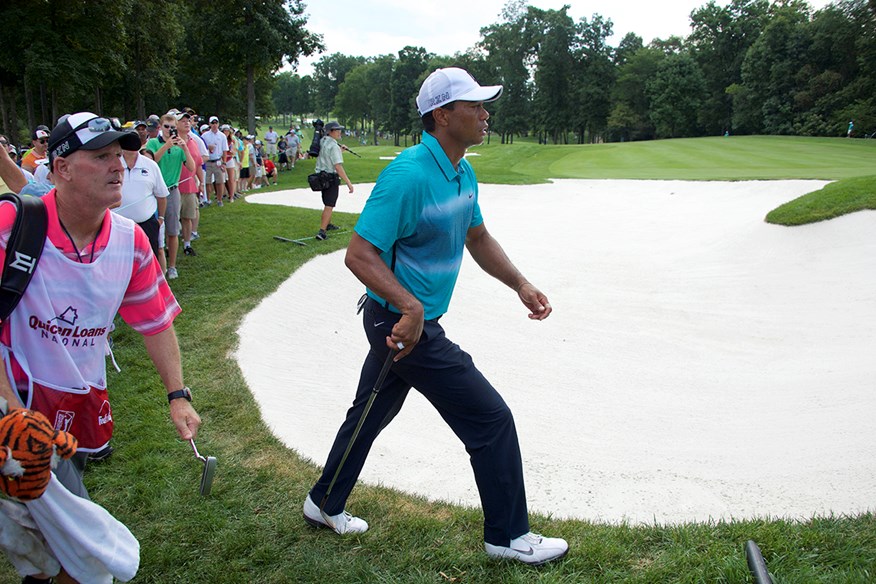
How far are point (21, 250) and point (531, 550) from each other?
269 cm

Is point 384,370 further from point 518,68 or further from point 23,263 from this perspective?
point 518,68

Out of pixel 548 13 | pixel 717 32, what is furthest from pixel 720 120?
pixel 548 13

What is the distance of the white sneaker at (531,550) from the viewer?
3.35 meters

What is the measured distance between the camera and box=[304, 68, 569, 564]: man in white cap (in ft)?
10.1

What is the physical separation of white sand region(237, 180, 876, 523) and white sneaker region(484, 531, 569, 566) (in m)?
0.90

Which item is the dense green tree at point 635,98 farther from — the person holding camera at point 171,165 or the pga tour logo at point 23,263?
the pga tour logo at point 23,263

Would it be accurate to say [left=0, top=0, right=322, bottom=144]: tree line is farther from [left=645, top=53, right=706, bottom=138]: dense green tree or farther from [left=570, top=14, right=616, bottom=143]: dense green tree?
[left=570, top=14, right=616, bottom=143]: dense green tree

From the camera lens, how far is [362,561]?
342cm

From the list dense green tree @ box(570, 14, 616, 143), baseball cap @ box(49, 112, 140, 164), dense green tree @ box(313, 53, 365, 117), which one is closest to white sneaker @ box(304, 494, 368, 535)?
baseball cap @ box(49, 112, 140, 164)

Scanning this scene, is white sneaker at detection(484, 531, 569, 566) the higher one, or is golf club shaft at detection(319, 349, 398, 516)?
golf club shaft at detection(319, 349, 398, 516)

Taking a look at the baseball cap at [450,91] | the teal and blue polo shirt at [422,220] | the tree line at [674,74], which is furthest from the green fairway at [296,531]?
the tree line at [674,74]

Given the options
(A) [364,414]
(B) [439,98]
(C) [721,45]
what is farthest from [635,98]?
(A) [364,414]

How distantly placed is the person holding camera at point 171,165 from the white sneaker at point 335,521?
6.71 meters

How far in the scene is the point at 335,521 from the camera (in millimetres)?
3688
